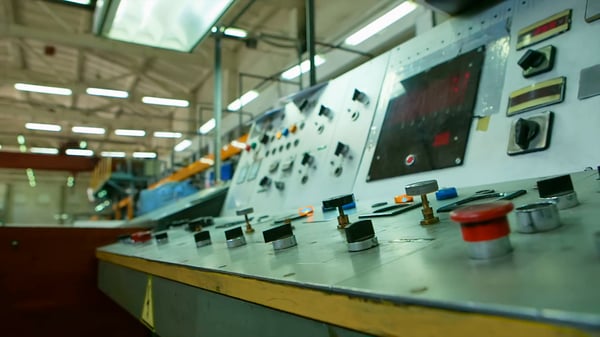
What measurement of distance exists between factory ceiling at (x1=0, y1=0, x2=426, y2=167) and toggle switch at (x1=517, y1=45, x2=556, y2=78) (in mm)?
3485

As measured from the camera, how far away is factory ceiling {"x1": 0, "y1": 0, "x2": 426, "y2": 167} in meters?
5.86

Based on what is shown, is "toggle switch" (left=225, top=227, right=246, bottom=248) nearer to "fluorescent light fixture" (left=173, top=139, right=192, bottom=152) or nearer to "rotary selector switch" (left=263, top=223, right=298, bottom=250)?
"rotary selector switch" (left=263, top=223, right=298, bottom=250)

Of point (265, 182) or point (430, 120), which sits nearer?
point (430, 120)

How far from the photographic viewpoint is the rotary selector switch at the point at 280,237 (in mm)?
696

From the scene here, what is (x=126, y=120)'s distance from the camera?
35.9 feet

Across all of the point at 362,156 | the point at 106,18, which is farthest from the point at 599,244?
the point at 106,18

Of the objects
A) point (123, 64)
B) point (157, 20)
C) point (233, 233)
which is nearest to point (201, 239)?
point (233, 233)

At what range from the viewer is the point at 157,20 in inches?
83.7

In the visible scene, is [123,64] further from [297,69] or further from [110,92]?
[297,69]

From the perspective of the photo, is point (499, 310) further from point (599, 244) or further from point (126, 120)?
point (126, 120)

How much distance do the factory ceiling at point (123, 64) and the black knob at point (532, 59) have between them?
11.4ft

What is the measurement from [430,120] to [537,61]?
32cm

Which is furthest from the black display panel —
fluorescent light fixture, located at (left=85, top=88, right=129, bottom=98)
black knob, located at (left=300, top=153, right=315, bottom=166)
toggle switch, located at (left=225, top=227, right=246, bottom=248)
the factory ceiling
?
fluorescent light fixture, located at (left=85, top=88, right=129, bottom=98)

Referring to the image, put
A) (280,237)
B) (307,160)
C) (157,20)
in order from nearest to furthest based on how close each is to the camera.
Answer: (280,237)
(307,160)
(157,20)
